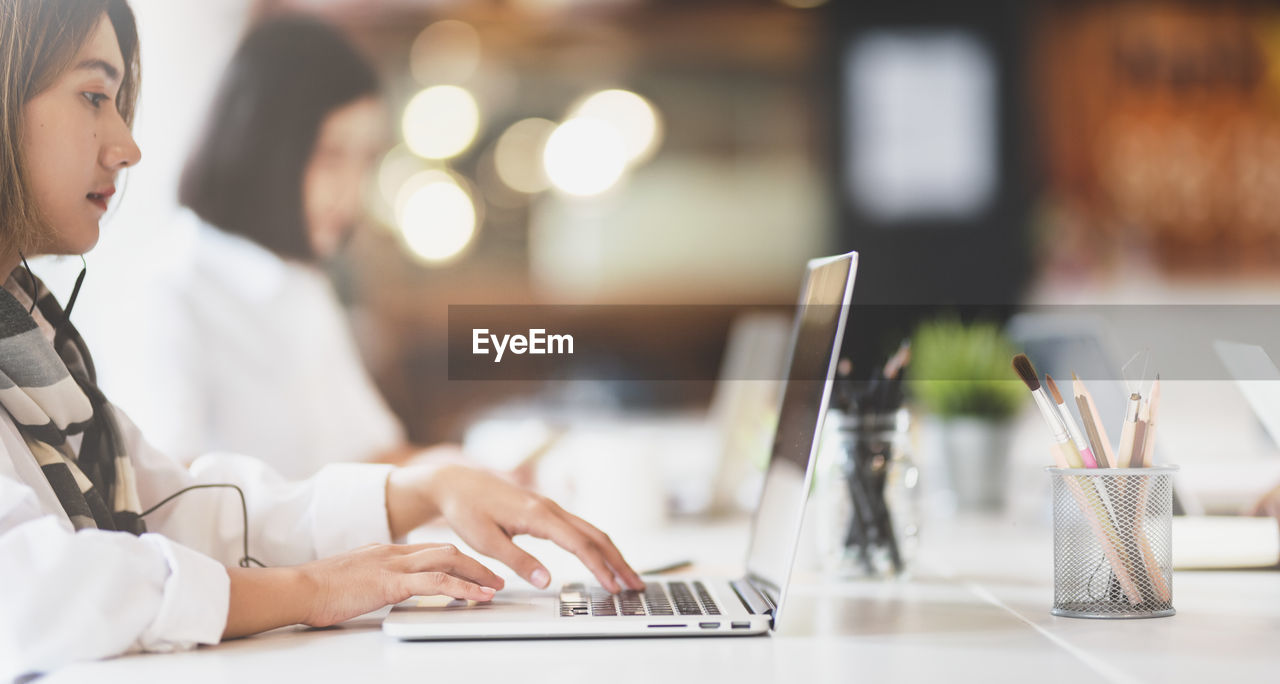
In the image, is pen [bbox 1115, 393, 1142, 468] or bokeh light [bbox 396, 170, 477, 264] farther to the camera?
bokeh light [bbox 396, 170, 477, 264]

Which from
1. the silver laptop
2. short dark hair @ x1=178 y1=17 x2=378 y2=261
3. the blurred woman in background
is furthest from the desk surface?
short dark hair @ x1=178 y1=17 x2=378 y2=261

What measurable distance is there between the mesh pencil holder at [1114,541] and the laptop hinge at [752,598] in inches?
8.0

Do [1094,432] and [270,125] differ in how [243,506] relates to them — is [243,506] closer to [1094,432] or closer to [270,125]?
[1094,432]

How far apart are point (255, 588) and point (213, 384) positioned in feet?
3.97

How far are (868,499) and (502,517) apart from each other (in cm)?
39

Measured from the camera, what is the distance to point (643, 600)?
0.82 metres

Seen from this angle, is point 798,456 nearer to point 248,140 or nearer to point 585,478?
point 585,478

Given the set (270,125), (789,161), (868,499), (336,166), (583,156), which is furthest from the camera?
(789,161)

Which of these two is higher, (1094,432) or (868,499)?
(1094,432)

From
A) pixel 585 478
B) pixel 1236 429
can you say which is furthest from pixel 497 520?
pixel 1236 429

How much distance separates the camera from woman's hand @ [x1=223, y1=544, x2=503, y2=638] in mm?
701

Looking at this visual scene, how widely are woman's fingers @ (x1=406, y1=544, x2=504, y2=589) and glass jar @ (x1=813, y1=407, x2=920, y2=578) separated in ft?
1.31
